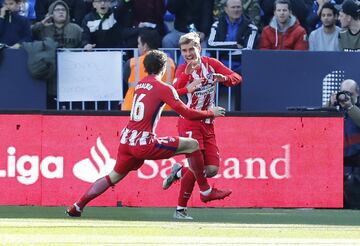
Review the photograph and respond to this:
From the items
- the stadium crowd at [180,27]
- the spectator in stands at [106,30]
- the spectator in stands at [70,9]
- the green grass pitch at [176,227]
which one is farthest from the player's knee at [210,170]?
the spectator in stands at [70,9]

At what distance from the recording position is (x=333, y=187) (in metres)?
15.3

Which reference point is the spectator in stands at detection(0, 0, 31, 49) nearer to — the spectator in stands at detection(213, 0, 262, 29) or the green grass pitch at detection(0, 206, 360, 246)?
the spectator in stands at detection(213, 0, 262, 29)

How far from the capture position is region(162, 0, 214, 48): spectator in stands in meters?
17.1

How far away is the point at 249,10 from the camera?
1748cm

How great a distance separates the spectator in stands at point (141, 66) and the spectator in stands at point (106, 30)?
816 millimetres

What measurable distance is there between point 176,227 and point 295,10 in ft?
20.1

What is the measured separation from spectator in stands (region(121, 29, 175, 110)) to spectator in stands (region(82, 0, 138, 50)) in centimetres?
82

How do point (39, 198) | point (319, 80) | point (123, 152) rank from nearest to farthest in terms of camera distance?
point (123, 152), point (39, 198), point (319, 80)

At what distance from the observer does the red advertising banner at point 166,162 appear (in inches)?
594

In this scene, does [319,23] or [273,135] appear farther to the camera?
[319,23]

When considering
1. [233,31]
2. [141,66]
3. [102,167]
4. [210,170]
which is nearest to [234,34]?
[233,31]

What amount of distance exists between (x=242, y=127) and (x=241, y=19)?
2163 millimetres

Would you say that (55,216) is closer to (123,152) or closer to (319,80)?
(123,152)

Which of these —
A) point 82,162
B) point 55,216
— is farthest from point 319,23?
point 55,216
